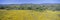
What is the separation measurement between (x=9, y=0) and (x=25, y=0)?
0.65 feet

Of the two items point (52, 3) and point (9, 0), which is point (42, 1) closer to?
point (52, 3)

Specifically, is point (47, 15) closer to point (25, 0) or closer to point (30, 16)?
point (30, 16)

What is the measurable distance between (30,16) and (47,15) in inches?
7.9

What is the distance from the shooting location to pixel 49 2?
1035mm

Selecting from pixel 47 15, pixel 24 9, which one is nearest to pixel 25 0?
pixel 24 9

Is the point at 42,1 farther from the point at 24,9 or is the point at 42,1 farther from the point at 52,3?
the point at 24,9

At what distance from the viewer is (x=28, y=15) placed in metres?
1.05

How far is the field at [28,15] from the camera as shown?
102cm

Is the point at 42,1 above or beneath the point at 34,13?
above

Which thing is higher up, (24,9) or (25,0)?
(25,0)

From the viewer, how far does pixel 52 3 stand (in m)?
1.03

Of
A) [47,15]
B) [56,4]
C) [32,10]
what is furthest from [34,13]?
[56,4]

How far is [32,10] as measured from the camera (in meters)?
1.04

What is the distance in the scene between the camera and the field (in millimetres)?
1023
